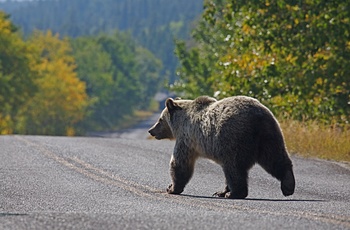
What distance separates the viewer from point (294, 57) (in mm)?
25094

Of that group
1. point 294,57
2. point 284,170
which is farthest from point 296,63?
point 284,170

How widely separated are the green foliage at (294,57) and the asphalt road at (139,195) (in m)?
5.27

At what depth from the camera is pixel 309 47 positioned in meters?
24.4

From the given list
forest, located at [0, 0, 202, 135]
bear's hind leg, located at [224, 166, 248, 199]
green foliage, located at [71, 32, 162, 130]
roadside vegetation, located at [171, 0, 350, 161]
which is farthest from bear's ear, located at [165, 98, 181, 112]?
green foliage, located at [71, 32, 162, 130]

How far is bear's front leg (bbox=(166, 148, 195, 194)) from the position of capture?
39.5 feet

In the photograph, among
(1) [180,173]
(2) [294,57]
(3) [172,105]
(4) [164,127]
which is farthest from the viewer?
(2) [294,57]

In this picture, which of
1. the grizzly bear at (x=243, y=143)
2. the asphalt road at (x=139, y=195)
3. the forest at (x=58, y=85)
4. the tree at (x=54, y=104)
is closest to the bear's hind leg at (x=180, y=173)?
the asphalt road at (x=139, y=195)

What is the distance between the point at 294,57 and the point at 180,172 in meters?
13.4

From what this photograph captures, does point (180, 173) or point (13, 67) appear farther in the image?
point (13, 67)

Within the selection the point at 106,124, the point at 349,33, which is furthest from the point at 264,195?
the point at 106,124

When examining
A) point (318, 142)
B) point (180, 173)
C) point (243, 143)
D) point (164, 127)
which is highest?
point (243, 143)

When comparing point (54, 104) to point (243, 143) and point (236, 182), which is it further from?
point (243, 143)

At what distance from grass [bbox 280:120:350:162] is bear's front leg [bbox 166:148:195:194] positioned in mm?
7210

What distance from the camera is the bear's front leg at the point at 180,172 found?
1205 cm
